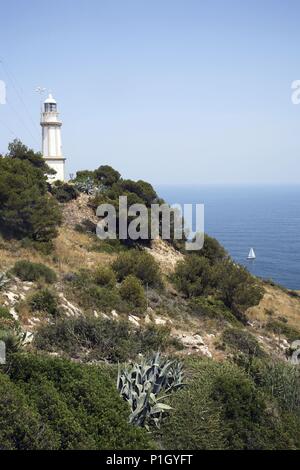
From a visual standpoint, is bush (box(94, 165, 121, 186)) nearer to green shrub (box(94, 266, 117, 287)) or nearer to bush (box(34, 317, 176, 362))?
green shrub (box(94, 266, 117, 287))

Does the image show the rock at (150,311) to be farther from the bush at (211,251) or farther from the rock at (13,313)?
the bush at (211,251)

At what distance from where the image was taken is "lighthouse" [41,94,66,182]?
129 ft

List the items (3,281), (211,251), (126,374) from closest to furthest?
(126,374) → (3,281) → (211,251)

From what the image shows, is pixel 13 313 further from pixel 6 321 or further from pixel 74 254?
pixel 74 254

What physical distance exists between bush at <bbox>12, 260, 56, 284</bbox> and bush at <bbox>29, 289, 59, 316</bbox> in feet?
7.40

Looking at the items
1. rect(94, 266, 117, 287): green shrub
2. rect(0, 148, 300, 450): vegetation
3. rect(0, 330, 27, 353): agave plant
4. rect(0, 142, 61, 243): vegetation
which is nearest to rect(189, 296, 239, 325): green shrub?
rect(0, 148, 300, 450): vegetation

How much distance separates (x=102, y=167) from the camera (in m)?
38.1

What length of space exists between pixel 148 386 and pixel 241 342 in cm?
820

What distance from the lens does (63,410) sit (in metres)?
7.04

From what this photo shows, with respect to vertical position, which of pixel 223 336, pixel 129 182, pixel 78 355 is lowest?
pixel 223 336

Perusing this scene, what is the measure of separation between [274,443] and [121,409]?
275 centimetres

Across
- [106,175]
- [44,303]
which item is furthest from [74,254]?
[106,175]

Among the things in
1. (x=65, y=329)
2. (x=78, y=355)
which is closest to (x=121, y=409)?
(x=78, y=355)
